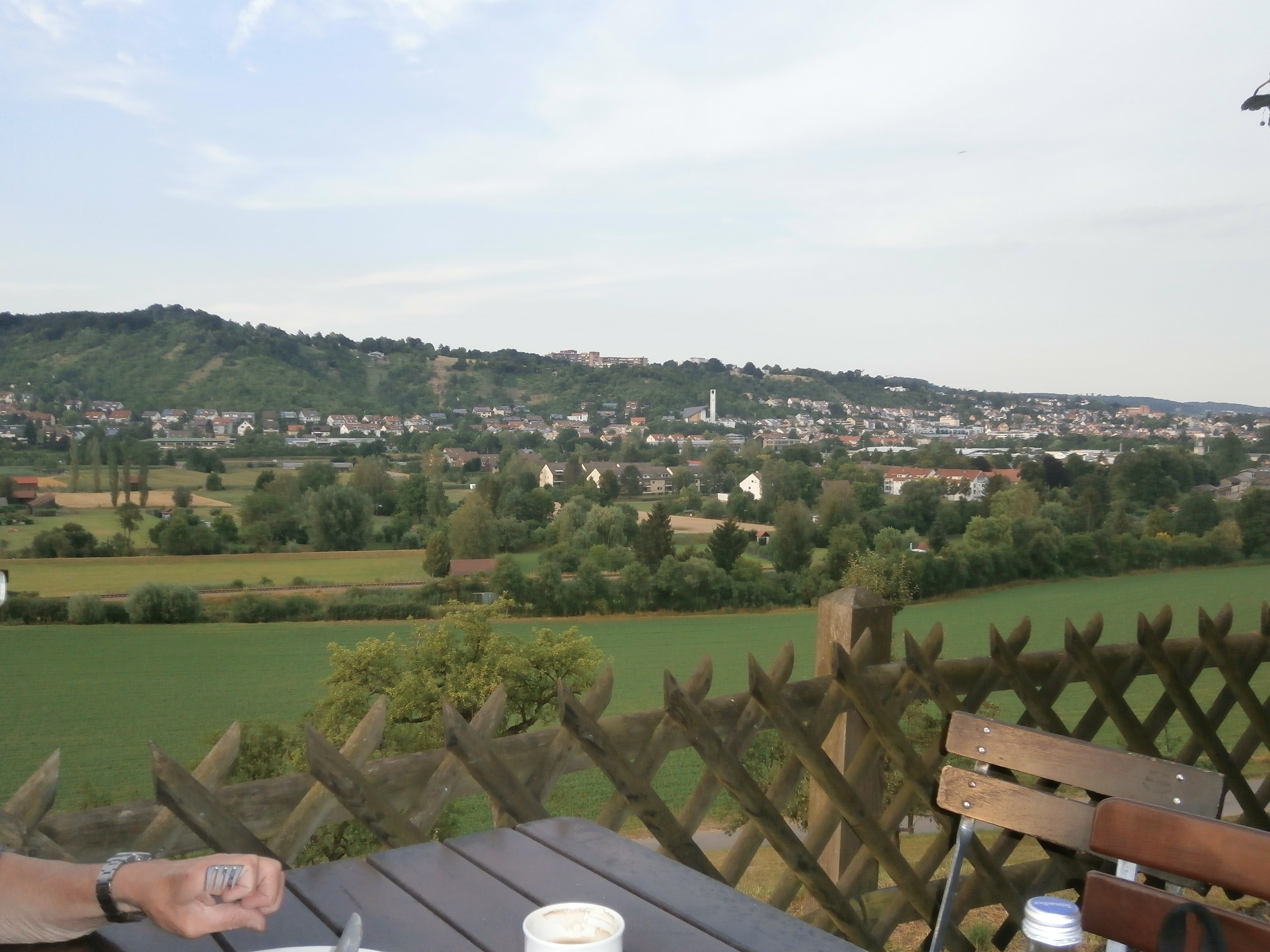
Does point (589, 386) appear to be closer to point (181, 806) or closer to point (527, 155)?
point (527, 155)

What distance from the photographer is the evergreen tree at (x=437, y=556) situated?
6.39 metres

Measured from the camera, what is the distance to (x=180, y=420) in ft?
19.6

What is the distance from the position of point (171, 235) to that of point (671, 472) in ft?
13.2

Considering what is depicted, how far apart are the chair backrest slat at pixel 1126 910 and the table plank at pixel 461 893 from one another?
0.62 m

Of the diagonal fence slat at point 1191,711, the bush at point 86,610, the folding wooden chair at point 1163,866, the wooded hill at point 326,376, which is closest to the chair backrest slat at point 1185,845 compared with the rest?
the folding wooden chair at point 1163,866

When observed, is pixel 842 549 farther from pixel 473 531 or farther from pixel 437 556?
pixel 437 556

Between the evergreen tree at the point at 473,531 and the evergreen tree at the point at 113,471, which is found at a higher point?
the evergreen tree at the point at 113,471

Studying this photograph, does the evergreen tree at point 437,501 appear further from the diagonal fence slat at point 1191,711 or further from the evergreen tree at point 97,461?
the diagonal fence slat at point 1191,711

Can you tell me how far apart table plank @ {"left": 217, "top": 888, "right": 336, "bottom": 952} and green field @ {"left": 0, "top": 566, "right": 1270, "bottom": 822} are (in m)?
3.21

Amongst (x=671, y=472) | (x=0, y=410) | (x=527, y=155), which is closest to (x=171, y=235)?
(x=0, y=410)

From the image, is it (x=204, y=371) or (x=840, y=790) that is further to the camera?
(x=204, y=371)

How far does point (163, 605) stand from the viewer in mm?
5512

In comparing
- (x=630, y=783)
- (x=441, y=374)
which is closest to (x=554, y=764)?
(x=630, y=783)

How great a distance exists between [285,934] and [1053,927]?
2.52 feet
